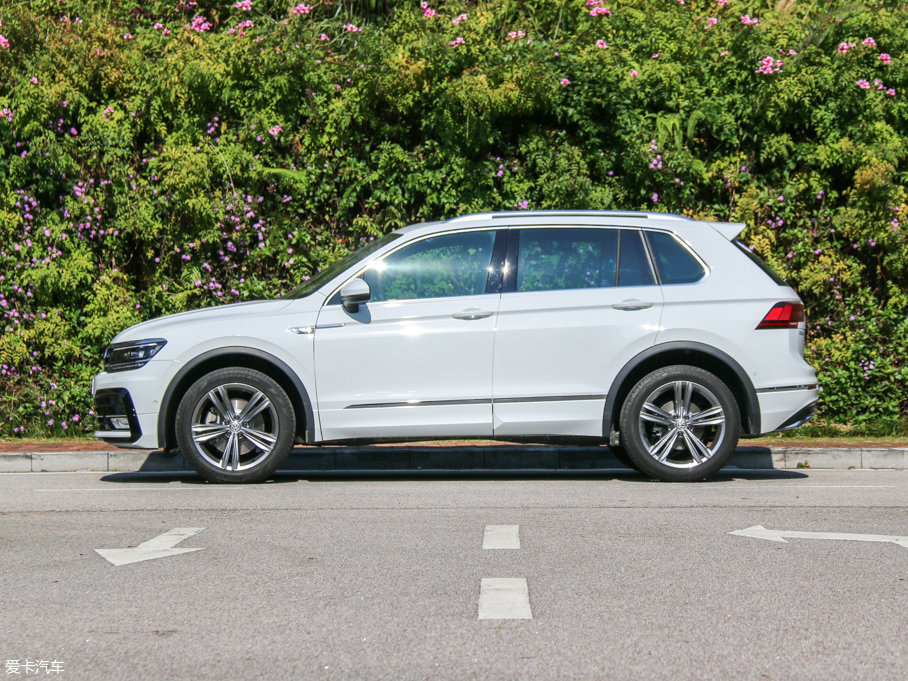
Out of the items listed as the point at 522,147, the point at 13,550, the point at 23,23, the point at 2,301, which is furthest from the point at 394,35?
the point at 13,550

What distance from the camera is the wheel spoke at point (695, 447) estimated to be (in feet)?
29.1

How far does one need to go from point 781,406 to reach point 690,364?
0.70 meters

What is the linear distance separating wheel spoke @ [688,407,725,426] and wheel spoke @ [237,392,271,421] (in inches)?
115

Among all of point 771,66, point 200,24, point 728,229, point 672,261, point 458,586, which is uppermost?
point 200,24

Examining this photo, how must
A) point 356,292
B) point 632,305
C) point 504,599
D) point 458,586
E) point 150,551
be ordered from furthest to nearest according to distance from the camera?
point 632,305 → point 356,292 → point 150,551 → point 458,586 → point 504,599

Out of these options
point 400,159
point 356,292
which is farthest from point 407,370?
point 400,159

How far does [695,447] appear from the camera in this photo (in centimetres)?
891

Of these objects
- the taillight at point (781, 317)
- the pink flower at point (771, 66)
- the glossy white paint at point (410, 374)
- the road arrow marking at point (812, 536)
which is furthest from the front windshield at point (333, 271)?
the pink flower at point (771, 66)

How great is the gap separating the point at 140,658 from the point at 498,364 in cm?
485

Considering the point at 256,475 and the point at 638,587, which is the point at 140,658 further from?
the point at 256,475

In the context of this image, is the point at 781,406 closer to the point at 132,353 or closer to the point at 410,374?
the point at 410,374

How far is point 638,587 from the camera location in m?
5.25

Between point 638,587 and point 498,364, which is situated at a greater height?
point 498,364

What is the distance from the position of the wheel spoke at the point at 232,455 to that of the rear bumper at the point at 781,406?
361cm
